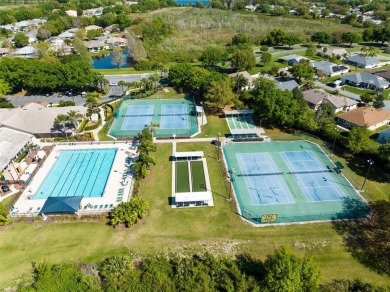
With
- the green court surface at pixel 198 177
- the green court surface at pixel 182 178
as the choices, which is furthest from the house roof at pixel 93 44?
the green court surface at pixel 198 177

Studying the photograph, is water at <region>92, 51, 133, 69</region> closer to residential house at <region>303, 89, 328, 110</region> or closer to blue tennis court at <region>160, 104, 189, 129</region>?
blue tennis court at <region>160, 104, 189, 129</region>

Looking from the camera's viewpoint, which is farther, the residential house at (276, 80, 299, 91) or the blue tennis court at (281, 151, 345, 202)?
the residential house at (276, 80, 299, 91)

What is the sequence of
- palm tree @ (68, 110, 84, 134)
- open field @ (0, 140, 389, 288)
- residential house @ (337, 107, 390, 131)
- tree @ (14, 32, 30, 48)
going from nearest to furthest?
open field @ (0, 140, 389, 288) → palm tree @ (68, 110, 84, 134) → residential house @ (337, 107, 390, 131) → tree @ (14, 32, 30, 48)

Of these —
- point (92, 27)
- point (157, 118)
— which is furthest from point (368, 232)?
point (92, 27)

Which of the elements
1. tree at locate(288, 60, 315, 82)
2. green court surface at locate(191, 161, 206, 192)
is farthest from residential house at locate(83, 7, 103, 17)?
green court surface at locate(191, 161, 206, 192)

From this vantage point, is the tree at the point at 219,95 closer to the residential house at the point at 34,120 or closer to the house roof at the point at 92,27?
the residential house at the point at 34,120

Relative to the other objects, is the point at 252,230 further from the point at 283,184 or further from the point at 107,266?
the point at 107,266
